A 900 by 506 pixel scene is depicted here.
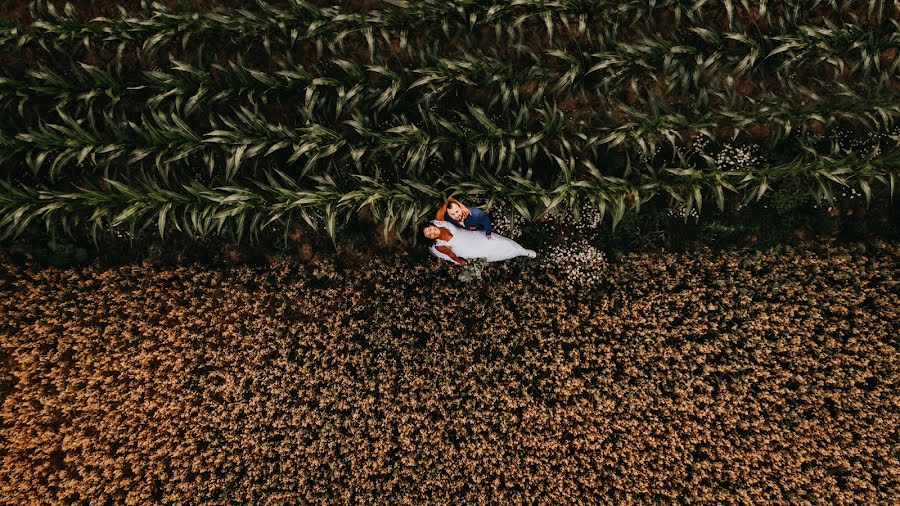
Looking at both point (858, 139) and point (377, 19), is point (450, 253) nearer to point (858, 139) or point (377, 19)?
point (377, 19)

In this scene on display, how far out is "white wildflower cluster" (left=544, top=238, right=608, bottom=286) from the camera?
471cm

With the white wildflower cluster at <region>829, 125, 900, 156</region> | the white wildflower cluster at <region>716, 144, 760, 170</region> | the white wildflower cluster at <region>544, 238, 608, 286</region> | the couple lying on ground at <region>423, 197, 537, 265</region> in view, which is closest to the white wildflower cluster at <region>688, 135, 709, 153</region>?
the white wildflower cluster at <region>716, 144, 760, 170</region>

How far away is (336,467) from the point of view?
178 inches

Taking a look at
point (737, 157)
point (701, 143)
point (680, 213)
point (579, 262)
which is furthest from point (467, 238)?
point (737, 157)

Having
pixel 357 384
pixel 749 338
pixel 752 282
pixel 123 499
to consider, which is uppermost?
pixel 752 282

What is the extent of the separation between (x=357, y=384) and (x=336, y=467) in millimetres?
833

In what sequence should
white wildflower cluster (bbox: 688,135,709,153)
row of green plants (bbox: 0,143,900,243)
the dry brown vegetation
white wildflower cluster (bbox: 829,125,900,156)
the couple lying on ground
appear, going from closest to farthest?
the couple lying on ground
row of green plants (bbox: 0,143,900,243)
the dry brown vegetation
white wildflower cluster (bbox: 829,125,900,156)
white wildflower cluster (bbox: 688,135,709,153)

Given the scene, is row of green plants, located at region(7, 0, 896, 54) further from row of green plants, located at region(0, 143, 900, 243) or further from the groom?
the groom

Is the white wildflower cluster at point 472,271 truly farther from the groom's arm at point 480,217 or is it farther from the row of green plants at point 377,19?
the row of green plants at point 377,19

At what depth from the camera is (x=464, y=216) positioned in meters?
3.97

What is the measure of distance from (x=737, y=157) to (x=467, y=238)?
2.99 meters

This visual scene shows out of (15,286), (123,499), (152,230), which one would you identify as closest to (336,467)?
(123,499)

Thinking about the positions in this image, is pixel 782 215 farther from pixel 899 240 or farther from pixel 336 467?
pixel 336 467

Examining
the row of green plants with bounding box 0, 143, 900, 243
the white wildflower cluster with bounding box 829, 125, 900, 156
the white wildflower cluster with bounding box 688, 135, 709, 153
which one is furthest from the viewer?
the white wildflower cluster with bounding box 688, 135, 709, 153
